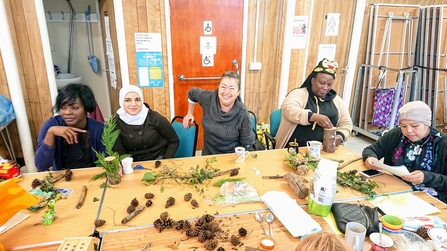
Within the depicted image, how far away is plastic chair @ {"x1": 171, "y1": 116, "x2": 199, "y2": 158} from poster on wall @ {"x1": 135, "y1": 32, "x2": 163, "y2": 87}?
1.19 metres

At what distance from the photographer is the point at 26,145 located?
9.83 ft

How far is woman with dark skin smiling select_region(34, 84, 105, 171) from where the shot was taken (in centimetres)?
179

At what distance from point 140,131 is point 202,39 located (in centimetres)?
178

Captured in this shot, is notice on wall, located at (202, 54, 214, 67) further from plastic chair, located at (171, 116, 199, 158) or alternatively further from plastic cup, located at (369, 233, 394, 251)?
plastic cup, located at (369, 233, 394, 251)

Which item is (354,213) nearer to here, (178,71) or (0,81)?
(178,71)

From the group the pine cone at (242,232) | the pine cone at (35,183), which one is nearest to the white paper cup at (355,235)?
the pine cone at (242,232)

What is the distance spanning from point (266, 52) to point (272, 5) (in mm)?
586

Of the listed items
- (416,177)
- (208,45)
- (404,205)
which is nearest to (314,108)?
(416,177)

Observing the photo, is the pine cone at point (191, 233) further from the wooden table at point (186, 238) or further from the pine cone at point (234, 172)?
the pine cone at point (234, 172)

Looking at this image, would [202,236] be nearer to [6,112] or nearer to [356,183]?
[356,183]

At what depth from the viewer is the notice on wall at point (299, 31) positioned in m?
3.62

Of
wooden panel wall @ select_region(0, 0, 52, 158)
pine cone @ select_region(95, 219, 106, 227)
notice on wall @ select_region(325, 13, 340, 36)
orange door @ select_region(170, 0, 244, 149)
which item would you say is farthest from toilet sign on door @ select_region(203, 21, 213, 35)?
pine cone @ select_region(95, 219, 106, 227)

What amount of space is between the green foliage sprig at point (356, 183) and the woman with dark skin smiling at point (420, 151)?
163mm

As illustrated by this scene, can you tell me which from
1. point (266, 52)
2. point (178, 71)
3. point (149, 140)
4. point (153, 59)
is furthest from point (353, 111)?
Answer: point (149, 140)
